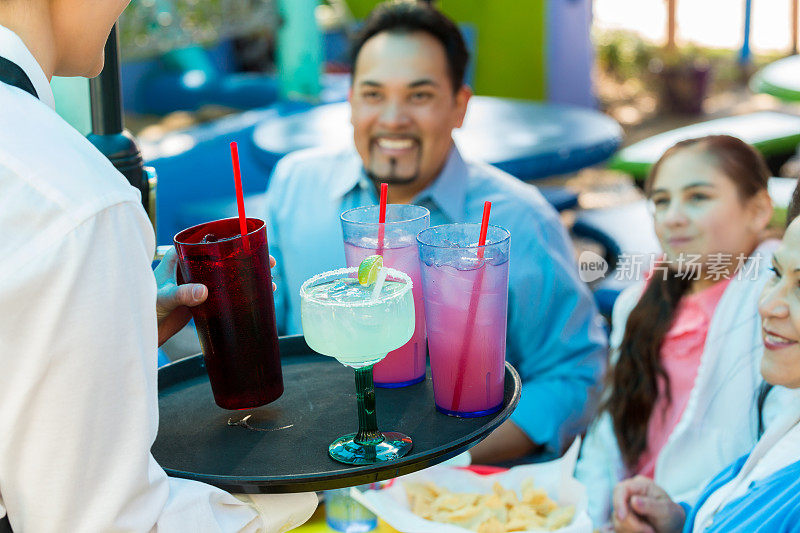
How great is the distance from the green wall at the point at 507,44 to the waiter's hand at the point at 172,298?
6774 mm

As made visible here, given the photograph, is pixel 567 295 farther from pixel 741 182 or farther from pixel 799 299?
pixel 799 299

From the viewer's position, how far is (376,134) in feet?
7.63

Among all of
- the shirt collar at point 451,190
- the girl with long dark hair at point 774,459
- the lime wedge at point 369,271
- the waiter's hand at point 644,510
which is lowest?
the waiter's hand at point 644,510

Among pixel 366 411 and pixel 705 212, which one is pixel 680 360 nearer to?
pixel 705 212

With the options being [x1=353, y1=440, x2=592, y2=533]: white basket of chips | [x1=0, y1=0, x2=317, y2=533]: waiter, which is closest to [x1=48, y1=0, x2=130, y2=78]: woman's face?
[x1=0, y1=0, x2=317, y2=533]: waiter

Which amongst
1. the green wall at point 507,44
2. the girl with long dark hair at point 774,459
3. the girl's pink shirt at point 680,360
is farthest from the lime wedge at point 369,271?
the green wall at point 507,44

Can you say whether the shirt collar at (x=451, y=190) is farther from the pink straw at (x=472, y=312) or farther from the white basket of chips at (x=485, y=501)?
the pink straw at (x=472, y=312)

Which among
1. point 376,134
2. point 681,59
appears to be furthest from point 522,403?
point 681,59

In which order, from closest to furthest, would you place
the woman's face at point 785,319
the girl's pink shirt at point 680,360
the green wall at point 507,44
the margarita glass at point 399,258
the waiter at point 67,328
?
the waiter at point 67,328 < the margarita glass at point 399,258 < the woman's face at point 785,319 < the girl's pink shirt at point 680,360 < the green wall at point 507,44

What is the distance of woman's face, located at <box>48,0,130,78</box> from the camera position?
993mm

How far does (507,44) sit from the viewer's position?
7.89m

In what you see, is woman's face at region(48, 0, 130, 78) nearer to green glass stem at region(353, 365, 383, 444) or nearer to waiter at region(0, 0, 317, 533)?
waiter at region(0, 0, 317, 533)

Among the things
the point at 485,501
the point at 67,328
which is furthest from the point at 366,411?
the point at 485,501

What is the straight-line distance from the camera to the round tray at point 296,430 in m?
1.08
